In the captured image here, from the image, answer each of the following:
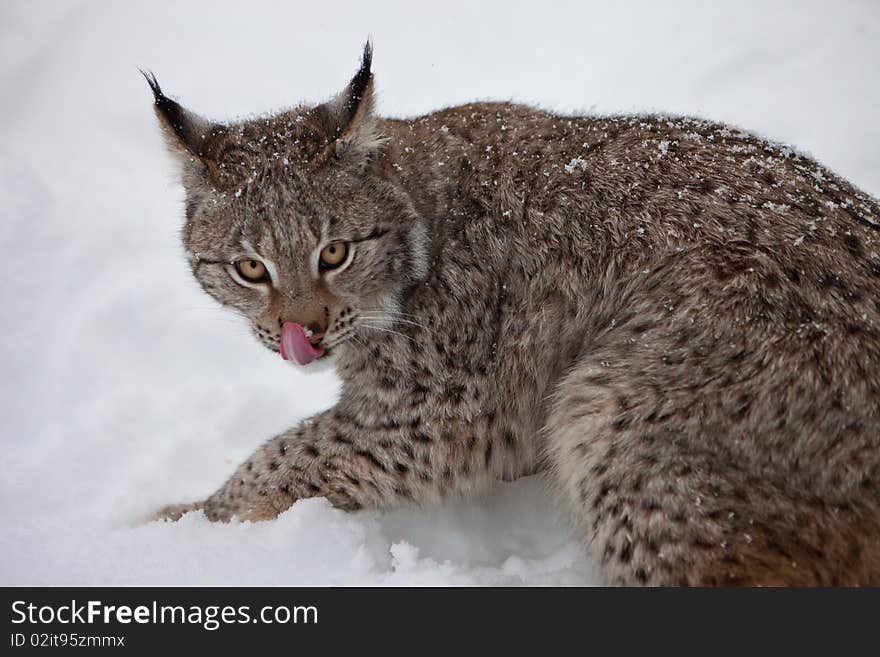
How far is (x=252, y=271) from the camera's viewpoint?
14.1 feet

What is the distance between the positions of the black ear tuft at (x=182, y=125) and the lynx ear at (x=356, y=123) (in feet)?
2.03

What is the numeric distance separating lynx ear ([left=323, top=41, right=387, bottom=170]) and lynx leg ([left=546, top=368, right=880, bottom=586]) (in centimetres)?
170

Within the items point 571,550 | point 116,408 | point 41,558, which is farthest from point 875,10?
point 41,558

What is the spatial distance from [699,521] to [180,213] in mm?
5072

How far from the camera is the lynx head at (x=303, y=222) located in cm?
420

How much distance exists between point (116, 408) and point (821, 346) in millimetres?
4443

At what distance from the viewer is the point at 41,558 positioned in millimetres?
4457

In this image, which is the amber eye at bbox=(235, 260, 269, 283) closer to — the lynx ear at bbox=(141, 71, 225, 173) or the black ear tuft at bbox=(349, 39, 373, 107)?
the lynx ear at bbox=(141, 71, 225, 173)

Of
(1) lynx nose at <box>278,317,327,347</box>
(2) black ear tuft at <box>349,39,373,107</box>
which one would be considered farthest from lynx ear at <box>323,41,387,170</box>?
(1) lynx nose at <box>278,317,327,347</box>

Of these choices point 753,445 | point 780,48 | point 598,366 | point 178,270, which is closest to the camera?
point 753,445

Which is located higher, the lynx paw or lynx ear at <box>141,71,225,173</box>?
lynx ear at <box>141,71,225,173</box>

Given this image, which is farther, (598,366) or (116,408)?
(116,408)

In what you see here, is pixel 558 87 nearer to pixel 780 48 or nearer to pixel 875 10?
pixel 780 48

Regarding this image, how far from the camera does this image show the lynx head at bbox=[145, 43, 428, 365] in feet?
13.8
